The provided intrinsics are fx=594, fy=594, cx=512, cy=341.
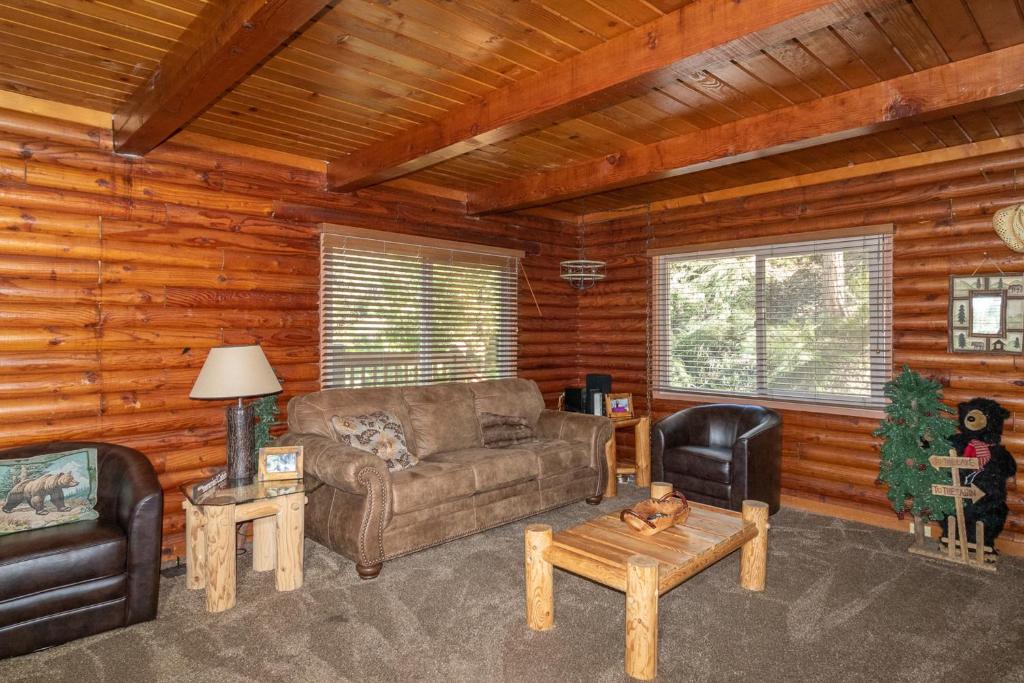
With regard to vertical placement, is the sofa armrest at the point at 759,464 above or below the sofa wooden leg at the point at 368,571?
above

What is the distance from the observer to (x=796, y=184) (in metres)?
4.88

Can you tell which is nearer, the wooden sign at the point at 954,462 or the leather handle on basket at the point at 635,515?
the leather handle on basket at the point at 635,515

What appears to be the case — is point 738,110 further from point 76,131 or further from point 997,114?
point 76,131

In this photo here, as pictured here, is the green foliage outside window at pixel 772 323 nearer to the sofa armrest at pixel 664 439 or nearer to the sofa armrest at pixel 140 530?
the sofa armrest at pixel 664 439

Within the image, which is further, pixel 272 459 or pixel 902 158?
pixel 902 158

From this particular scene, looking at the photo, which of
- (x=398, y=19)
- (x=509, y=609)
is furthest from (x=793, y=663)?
Result: (x=398, y=19)

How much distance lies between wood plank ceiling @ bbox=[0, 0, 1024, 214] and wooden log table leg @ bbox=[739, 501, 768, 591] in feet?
7.30

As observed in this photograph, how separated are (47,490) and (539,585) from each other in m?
2.50

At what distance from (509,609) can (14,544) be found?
228 centimetres

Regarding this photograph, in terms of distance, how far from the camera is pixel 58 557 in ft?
8.63

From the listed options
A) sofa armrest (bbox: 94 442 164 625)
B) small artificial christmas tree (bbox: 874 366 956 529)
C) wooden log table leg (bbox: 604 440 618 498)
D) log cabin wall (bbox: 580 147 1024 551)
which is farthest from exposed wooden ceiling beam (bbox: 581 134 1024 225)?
sofa armrest (bbox: 94 442 164 625)

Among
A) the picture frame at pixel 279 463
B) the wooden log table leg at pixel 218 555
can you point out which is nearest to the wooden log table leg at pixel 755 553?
the picture frame at pixel 279 463

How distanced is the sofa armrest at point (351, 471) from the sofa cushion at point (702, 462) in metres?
2.37

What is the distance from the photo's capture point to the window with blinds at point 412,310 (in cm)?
453
